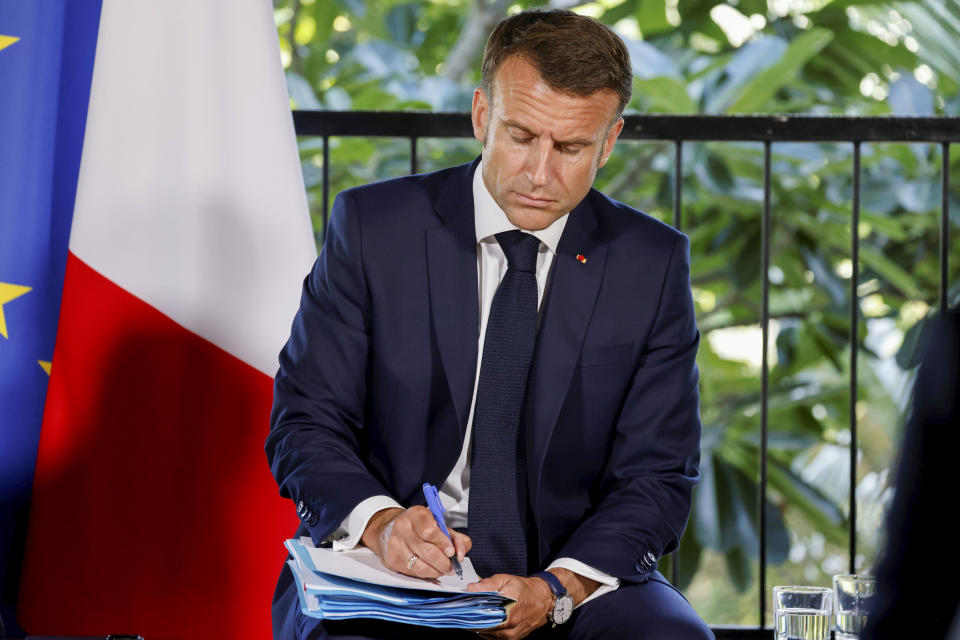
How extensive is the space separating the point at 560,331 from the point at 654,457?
24cm

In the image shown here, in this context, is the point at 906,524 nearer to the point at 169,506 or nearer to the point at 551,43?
the point at 551,43

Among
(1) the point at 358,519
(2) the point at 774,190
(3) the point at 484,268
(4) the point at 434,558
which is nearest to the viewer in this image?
(4) the point at 434,558

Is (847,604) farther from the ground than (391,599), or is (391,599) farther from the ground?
(391,599)

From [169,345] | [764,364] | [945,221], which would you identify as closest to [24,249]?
[169,345]

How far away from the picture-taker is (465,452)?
5.63 ft

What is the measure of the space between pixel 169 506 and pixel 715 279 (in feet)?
9.28

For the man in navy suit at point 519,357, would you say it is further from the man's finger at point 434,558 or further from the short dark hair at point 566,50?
the man's finger at point 434,558

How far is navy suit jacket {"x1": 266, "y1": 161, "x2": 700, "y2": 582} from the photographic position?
1.66 metres

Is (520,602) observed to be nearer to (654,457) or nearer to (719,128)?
(654,457)

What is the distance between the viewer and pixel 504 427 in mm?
1646

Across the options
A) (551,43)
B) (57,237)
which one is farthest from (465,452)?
(57,237)

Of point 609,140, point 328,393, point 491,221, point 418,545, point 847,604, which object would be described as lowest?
point 847,604

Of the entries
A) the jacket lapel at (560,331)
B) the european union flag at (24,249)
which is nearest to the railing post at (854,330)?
the jacket lapel at (560,331)

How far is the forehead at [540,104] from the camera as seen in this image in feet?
5.28
